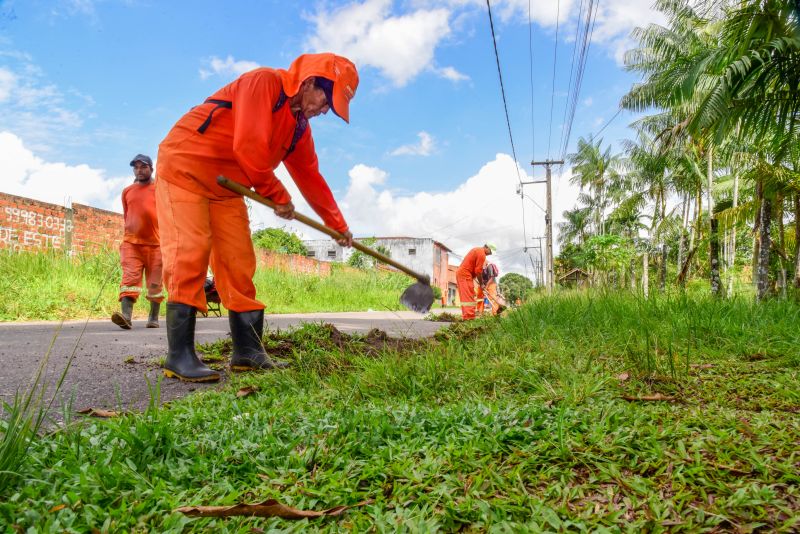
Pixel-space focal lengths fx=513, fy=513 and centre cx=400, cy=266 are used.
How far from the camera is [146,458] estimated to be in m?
1.44

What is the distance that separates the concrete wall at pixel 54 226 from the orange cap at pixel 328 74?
386 inches

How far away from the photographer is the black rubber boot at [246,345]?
3.13 meters

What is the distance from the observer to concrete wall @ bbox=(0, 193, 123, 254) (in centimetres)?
1015

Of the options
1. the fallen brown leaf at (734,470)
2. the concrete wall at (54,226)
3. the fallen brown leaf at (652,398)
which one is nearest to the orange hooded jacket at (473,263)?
the concrete wall at (54,226)

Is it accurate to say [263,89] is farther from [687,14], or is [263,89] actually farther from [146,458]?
[687,14]

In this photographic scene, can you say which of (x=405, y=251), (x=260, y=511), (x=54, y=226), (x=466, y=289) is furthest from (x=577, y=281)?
A: (x=405, y=251)

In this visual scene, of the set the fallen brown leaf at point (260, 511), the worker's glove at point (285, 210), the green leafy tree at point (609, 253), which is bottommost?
the fallen brown leaf at point (260, 511)

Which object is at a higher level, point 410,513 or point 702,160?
point 702,160

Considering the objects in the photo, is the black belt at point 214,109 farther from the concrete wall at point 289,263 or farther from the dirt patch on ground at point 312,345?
the concrete wall at point 289,263

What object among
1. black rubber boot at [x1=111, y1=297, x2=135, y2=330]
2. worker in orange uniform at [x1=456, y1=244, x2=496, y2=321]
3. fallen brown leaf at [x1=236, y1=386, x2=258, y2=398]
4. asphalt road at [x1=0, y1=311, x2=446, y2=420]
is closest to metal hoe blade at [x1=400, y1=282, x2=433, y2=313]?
asphalt road at [x1=0, y1=311, x2=446, y2=420]

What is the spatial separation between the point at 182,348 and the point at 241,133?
4.07 ft

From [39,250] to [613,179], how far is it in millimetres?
38774

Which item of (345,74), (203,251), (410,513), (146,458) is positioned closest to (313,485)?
(410,513)

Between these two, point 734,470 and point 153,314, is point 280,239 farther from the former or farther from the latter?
point 734,470
